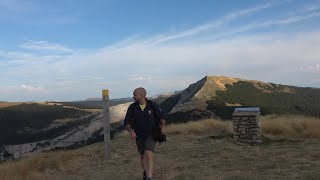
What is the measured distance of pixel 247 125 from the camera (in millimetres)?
16875

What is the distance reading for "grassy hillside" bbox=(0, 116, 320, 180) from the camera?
1010 centimetres

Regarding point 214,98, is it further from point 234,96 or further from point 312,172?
point 312,172

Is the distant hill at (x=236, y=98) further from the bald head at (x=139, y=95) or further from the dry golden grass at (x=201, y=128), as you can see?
the bald head at (x=139, y=95)

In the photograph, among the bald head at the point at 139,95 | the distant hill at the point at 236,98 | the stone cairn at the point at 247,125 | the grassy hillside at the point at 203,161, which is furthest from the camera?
the distant hill at the point at 236,98

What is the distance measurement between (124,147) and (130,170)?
513 cm

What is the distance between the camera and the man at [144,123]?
852 cm

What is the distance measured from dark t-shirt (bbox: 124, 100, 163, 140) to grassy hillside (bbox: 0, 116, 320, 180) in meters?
1.67

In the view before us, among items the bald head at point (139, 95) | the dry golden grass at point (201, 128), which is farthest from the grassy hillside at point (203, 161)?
the bald head at point (139, 95)

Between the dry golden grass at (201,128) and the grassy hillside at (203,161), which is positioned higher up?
the dry golden grass at (201,128)

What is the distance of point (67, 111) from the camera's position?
111312 millimetres

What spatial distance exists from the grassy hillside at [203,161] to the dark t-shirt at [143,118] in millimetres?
1666

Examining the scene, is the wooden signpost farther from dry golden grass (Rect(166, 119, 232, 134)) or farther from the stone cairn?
dry golden grass (Rect(166, 119, 232, 134))

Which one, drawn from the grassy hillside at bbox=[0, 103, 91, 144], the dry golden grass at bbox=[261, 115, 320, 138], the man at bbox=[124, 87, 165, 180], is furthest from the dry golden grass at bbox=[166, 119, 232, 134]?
the grassy hillside at bbox=[0, 103, 91, 144]

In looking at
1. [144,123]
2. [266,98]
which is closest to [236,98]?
[266,98]
